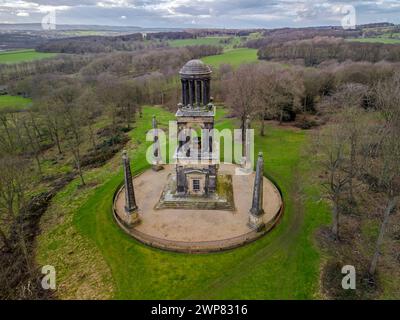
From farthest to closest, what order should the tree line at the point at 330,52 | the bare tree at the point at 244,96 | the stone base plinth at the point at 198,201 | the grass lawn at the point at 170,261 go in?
the tree line at the point at 330,52 < the bare tree at the point at 244,96 < the stone base plinth at the point at 198,201 < the grass lawn at the point at 170,261

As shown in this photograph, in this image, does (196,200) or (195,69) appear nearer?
(195,69)

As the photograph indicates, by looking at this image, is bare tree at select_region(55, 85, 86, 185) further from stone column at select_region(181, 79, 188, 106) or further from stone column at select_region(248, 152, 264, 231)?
stone column at select_region(248, 152, 264, 231)

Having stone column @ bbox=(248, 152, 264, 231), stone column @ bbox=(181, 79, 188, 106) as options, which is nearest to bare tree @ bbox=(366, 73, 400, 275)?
stone column @ bbox=(248, 152, 264, 231)

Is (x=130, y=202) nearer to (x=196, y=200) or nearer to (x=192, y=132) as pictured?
(x=196, y=200)

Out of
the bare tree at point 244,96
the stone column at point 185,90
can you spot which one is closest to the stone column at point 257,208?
the stone column at point 185,90

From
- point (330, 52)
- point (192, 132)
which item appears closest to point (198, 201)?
point (192, 132)

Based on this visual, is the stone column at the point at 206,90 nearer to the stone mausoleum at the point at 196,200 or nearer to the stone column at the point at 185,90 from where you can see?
the stone mausoleum at the point at 196,200
